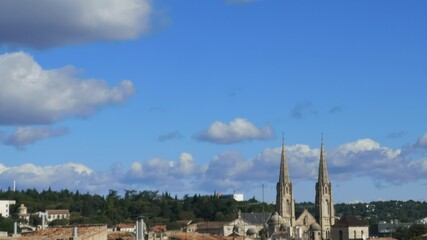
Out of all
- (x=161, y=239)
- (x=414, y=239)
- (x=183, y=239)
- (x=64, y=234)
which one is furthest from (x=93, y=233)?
(x=414, y=239)

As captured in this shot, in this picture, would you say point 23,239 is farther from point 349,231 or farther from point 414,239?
point 349,231

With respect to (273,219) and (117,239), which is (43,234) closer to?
(117,239)

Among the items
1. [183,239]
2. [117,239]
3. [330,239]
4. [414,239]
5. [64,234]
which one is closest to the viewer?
[64,234]

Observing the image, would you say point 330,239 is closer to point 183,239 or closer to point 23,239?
point 183,239

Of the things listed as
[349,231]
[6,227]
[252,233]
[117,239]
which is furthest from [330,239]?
[117,239]

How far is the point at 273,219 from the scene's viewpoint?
180125 millimetres

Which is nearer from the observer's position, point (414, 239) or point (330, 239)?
point (414, 239)

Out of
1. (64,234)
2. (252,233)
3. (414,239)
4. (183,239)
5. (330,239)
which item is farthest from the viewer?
(330,239)

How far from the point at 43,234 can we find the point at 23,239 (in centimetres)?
579

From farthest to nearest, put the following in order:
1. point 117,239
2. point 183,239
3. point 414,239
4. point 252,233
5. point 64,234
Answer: point 252,233 → point 414,239 → point 183,239 → point 117,239 → point 64,234

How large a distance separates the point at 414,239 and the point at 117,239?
10059 centimetres

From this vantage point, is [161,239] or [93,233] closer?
[93,233]

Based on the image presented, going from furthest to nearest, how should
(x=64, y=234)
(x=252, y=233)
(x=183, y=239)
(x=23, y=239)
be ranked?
(x=252, y=233)
(x=183, y=239)
(x=64, y=234)
(x=23, y=239)

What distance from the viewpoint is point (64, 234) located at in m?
63.8
